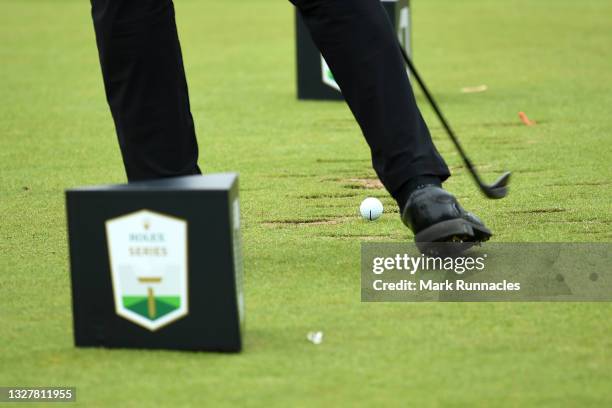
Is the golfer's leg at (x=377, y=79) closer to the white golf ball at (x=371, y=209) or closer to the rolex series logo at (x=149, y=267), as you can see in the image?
the white golf ball at (x=371, y=209)

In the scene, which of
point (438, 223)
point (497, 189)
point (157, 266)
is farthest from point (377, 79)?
point (157, 266)

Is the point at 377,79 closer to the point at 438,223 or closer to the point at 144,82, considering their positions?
the point at 438,223

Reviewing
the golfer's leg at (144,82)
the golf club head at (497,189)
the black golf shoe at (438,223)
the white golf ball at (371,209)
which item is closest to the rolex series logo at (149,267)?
the black golf shoe at (438,223)

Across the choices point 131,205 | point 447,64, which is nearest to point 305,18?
point 131,205

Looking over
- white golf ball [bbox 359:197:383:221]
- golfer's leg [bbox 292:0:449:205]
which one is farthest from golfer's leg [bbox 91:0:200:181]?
white golf ball [bbox 359:197:383:221]

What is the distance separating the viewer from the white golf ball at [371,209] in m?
3.26

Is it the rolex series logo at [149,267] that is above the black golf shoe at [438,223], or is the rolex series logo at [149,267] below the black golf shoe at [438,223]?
above

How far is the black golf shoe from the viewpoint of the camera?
8.63 feet

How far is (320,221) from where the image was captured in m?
3.29

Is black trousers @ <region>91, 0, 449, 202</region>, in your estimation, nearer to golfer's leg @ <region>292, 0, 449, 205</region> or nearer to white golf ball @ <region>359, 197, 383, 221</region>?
golfer's leg @ <region>292, 0, 449, 205</region>

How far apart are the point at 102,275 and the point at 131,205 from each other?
0.42 ft

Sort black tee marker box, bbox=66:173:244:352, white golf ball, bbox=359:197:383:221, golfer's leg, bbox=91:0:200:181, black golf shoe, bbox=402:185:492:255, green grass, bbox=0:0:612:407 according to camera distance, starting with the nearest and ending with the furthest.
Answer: green grass, bbox=0:0:612:407
black tee marker box, bbox=66:173:244:352
black golf shoe, bbox=402:185:492:255
golfer's leg, bbox=91:0:200:181
white golf ball, bbox=359:197:383:221

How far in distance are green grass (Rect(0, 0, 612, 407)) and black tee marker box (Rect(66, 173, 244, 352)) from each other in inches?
1.9

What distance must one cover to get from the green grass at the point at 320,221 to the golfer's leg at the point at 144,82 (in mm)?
281
